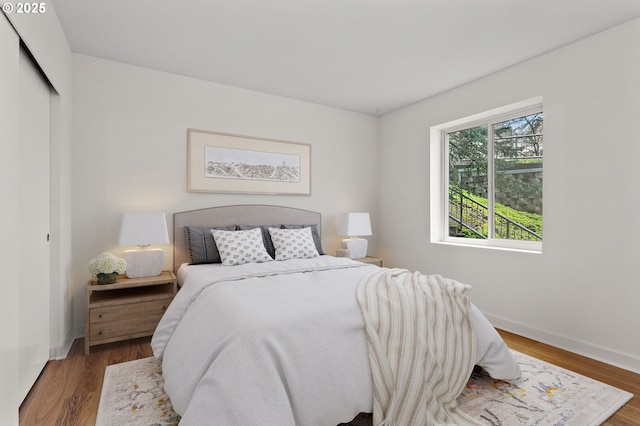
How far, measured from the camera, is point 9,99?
1.64 m

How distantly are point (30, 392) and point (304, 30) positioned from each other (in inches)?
121

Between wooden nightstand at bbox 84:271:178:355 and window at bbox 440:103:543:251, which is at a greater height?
window at bbox 440:103:543:251

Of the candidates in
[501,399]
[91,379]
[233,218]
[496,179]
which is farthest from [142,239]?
[496,179]

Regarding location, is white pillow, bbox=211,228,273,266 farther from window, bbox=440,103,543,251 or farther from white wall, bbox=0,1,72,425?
window, bbox=440,103,543,251

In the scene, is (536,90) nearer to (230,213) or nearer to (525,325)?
(525,325)

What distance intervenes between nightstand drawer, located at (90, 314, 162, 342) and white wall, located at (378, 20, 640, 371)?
3.17 meters

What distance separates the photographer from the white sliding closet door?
2025 millimetres

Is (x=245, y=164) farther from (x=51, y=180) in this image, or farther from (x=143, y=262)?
(x=51, y=180)

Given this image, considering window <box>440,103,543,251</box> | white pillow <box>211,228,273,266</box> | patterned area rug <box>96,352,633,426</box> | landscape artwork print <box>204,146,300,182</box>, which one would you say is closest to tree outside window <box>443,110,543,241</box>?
window <box>440,103,543,251</box>

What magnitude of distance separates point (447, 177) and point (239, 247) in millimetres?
2643

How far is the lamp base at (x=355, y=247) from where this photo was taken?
164 inches

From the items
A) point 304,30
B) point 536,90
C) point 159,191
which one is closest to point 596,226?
point 536,90

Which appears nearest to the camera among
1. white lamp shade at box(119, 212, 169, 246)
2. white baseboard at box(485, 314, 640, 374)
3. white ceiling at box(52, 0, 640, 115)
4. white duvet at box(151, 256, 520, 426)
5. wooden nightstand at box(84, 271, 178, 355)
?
white duvet at box(151, 256, 520, 426)

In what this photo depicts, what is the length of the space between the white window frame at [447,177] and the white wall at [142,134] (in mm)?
1509
